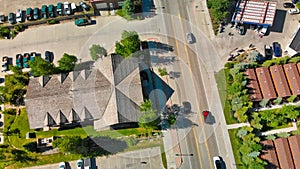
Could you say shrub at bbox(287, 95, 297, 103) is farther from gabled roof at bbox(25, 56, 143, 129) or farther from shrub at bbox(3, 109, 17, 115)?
shrub at bbox(3, 109, 17, 115)

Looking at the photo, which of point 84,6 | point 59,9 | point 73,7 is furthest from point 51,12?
point 84,6

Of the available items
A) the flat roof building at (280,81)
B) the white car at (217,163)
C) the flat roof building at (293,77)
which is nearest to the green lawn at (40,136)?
the white car at (217,163)

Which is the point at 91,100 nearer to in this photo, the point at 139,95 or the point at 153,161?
the point at 139,95

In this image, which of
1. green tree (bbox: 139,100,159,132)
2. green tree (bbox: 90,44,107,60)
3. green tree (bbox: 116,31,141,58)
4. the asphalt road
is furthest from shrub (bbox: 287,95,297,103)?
green tree (bbox: 90,44,107,60)

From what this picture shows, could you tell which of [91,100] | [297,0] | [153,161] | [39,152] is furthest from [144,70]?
[297,0]

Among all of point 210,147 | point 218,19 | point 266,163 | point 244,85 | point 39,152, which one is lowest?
point 266,163

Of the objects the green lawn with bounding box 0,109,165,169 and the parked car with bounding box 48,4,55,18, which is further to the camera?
the parked car with bounding box 48,4,55,18
